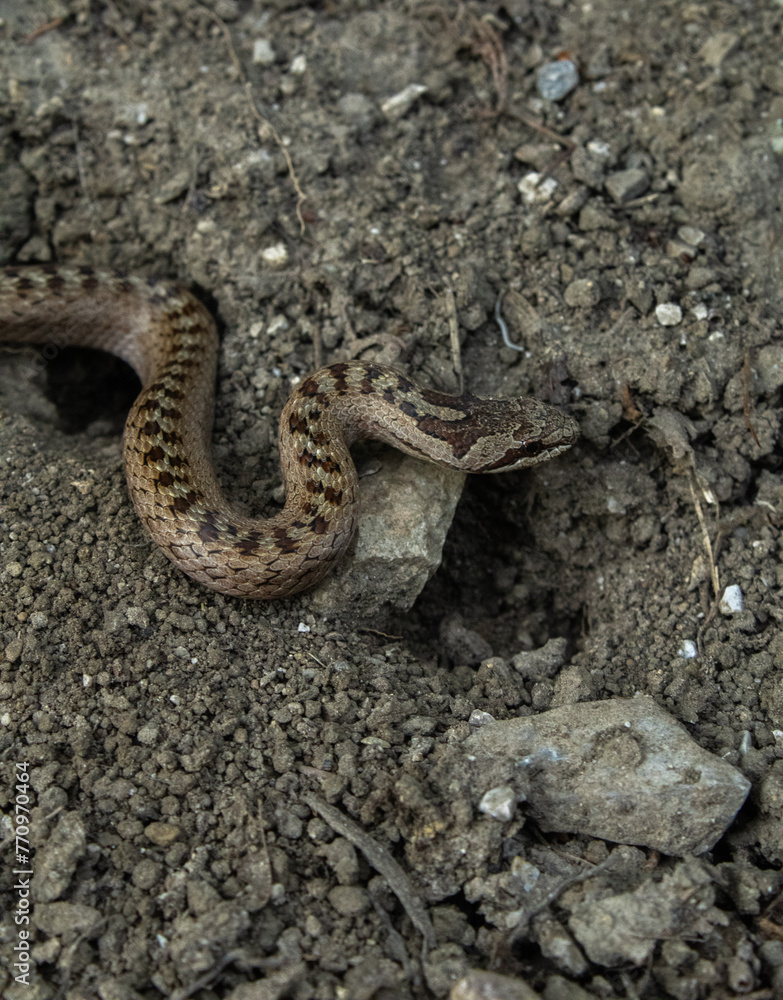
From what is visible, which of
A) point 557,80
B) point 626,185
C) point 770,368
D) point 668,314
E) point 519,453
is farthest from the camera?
point 557,80

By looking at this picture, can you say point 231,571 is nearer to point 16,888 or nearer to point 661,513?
point 16,888

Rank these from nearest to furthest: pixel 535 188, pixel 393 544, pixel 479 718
A: pixel 479 718
pixel 393 544
pixel 535 188

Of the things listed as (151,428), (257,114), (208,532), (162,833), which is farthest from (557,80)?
(162,833)

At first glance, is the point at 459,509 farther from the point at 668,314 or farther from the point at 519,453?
the point at 668,314

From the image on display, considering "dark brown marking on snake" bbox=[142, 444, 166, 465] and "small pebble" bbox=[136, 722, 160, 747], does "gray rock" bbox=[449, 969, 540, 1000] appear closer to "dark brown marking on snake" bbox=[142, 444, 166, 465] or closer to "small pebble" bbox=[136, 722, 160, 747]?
"small pebble" bbox=[136, 722, 160, 747]

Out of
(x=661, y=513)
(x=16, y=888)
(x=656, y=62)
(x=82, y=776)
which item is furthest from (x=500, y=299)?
(x=16, y=888)

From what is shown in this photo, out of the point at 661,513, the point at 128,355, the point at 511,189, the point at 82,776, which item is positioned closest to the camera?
the point at 82,776
